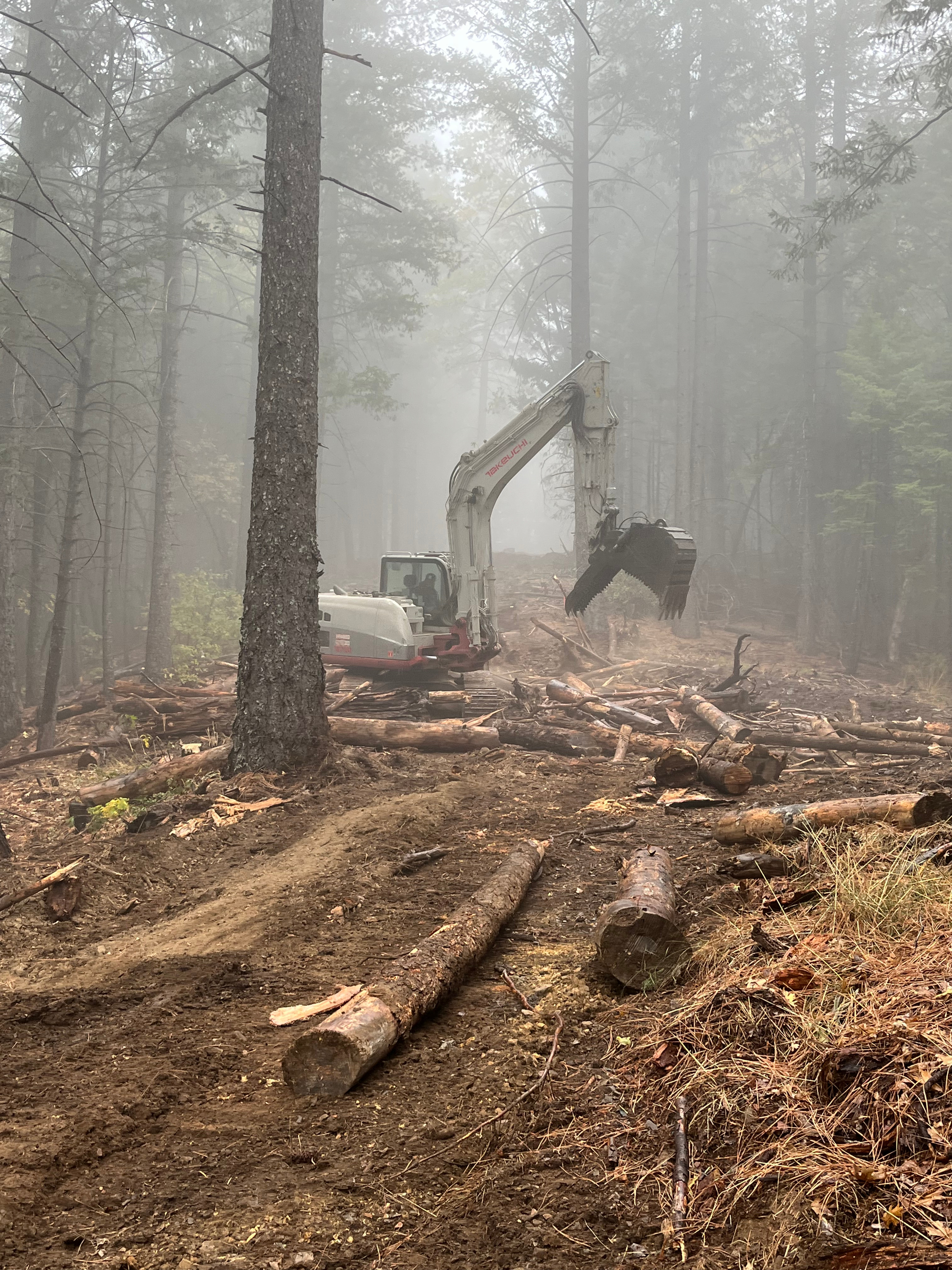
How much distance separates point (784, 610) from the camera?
89.7 ft

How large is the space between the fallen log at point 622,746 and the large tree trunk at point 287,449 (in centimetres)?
346

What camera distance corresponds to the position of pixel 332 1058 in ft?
11.9

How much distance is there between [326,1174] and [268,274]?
8.47 meters

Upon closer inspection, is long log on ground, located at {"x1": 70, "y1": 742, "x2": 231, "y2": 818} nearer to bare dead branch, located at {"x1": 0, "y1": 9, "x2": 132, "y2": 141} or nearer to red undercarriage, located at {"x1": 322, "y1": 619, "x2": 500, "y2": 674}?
red undercarriage, located at {"x1": 322, "y1": 619, "x2": 500, "y2": 674}

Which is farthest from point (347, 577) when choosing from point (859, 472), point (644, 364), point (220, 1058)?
point (220, 1058)

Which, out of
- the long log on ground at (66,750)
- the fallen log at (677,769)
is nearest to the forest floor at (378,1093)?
the fallen log at (677,769)

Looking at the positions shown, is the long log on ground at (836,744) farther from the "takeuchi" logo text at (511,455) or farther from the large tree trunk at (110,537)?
the large tree trunk at (110,537)

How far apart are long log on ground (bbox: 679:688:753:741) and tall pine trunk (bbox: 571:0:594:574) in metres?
7.01

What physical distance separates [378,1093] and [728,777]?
5292 mm

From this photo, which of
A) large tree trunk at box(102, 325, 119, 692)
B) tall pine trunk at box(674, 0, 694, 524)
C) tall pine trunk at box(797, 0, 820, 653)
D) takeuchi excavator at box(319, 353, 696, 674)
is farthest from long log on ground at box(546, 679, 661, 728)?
tall pine trunk at box(674, 0, 694, 524)

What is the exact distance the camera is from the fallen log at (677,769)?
8523 mm

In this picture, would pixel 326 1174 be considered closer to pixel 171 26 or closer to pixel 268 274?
pixel 268 274

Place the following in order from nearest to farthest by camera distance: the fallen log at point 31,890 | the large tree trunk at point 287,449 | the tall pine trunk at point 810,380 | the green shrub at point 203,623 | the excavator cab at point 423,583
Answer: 1. the fallen log at point 31,890
2. the large tree trunk at point 287,449
3. the excavator cab at point 423,583
4. the green shrub at point 203,623
5. the tall pine trunk at point 810,380

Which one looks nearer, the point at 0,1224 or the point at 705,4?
the point at 0,1224
